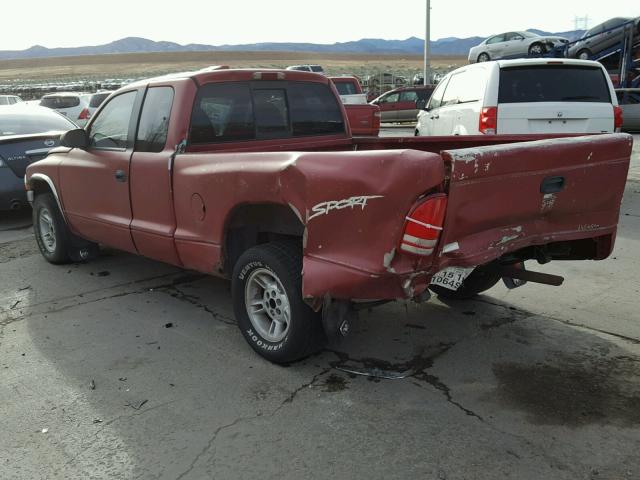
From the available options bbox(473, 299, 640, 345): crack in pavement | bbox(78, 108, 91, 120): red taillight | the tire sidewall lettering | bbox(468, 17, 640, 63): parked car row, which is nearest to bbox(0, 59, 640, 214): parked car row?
bbox(473, 299, 640, 345): crack in pavement

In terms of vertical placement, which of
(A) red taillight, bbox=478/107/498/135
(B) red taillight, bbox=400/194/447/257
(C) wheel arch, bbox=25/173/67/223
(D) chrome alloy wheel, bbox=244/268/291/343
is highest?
(B) red taillight, bbox=400/194/447/257

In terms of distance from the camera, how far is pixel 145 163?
4562 mm

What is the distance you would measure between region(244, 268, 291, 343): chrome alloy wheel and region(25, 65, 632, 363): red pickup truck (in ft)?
0.03

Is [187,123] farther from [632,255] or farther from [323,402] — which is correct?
[632,255]

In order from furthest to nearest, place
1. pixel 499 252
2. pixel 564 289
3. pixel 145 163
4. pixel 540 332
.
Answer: pixel 564 289, pixel 145 163, pixel 540 332, pixel 499 252

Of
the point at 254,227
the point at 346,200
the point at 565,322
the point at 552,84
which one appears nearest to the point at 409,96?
the point at 552,84

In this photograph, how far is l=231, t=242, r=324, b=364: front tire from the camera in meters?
3.58

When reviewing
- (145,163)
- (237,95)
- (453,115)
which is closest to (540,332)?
(237,95)

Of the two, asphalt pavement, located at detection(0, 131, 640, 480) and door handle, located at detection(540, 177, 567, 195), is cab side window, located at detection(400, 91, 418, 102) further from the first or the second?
door handle, located at detection(540, 177, 567, 195)

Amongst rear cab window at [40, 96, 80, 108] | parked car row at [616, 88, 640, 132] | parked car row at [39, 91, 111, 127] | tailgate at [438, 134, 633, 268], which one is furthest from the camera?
rear cab window at [40, 96, 80, 108]

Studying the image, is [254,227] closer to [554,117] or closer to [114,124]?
[114,124]

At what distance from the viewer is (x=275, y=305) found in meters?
3.87

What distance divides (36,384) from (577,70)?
754 centimetres

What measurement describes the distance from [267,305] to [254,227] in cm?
54
